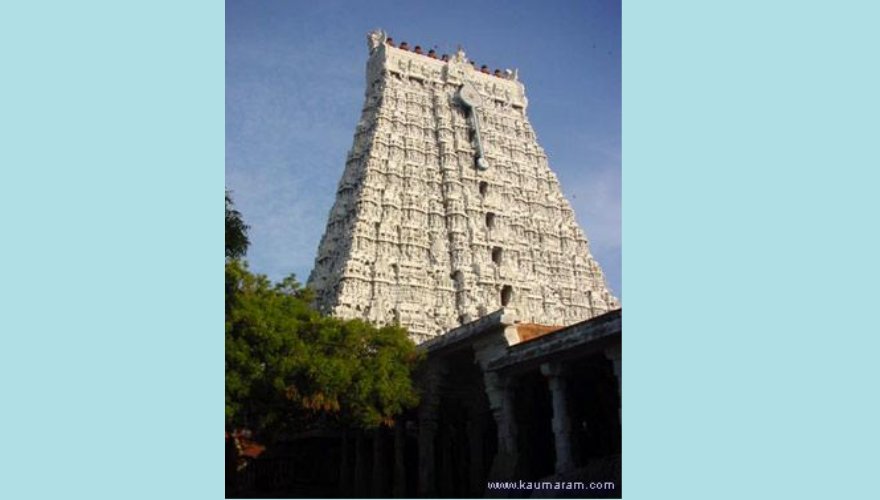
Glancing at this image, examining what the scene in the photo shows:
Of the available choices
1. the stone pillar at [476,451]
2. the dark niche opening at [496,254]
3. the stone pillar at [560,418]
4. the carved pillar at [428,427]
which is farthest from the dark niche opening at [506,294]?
the stone pillar at [560,418]

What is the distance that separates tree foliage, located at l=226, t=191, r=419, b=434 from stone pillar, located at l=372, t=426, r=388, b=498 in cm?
486

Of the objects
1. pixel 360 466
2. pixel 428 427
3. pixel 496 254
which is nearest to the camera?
pixel 428 427

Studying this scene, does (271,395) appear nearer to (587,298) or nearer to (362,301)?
(362,301)

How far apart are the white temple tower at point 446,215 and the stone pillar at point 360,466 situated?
30.5 feet

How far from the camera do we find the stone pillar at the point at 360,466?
104 ft

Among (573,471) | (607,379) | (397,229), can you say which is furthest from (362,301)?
(573,471)

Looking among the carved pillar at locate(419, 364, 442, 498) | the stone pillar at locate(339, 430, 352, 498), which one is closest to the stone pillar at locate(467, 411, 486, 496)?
the carved pillar at locate(419, 364, 442, 498)

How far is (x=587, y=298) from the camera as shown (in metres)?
50.2

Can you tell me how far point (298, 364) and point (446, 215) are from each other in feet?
81.8

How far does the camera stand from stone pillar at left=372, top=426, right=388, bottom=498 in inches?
1208

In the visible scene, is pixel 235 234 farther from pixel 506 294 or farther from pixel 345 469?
pixel 506 294

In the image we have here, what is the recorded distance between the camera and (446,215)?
47688mm

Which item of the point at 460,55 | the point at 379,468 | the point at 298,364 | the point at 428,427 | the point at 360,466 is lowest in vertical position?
the point at 360,466

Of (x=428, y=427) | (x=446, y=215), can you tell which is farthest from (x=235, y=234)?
(x=446, y=215)
